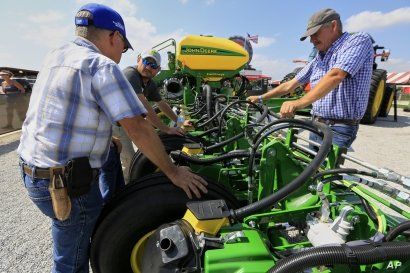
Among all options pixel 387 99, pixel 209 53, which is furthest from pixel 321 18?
pixel 387 99

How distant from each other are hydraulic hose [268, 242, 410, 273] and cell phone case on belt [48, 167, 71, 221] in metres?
0.99

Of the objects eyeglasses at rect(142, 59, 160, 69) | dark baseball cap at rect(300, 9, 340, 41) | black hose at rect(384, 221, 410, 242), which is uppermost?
dark baseball cap at rect(300, 9, 340, 41)

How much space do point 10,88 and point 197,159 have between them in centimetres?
870

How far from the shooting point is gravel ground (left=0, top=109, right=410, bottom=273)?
2.55 m

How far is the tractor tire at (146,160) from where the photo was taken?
337 cm

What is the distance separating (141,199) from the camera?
73.5 inches

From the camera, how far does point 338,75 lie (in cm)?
240

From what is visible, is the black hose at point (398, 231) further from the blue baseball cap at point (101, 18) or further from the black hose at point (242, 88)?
the black hose at point (242, 88)

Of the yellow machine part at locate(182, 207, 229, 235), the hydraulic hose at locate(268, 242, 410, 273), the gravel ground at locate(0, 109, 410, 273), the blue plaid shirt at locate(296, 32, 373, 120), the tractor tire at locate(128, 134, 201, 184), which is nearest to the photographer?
the hydraulic hose at locate(268, 242, 410, 273)

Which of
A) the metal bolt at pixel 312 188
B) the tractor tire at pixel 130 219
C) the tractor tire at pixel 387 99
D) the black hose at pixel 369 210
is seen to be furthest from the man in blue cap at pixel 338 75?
the tractor tire at pixel 387 99

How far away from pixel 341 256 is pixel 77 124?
121cm

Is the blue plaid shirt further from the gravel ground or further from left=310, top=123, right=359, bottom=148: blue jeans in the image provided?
the gravel ground

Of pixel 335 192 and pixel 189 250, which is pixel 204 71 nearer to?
pixel 335 192

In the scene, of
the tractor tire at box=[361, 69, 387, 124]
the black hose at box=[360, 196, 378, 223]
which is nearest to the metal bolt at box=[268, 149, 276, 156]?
the black hose at box=[360, 196, 378, 223]
